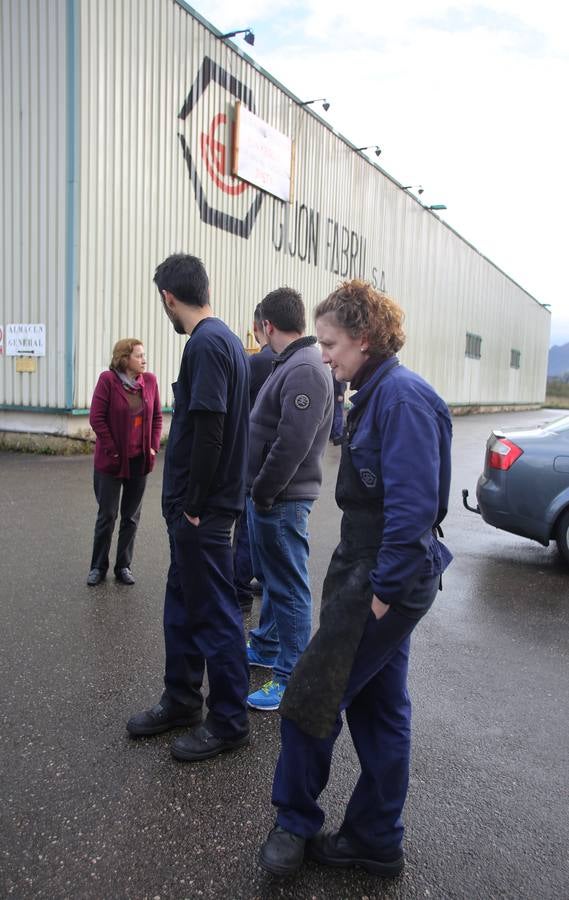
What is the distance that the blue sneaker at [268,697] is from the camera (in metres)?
3.39

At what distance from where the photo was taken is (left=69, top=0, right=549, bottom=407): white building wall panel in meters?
11.2

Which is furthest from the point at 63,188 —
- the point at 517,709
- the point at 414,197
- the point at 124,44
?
the point at 414,197

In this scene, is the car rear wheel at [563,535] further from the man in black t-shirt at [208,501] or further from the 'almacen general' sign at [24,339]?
the 'almacen general' sign at [24,339]

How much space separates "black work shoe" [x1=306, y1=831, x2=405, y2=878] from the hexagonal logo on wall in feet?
41.8

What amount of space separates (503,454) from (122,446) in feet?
11.0

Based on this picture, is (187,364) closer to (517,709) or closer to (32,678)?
(32,678)

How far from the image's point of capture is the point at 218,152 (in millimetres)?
13805

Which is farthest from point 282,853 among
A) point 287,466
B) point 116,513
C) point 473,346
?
point 473,346

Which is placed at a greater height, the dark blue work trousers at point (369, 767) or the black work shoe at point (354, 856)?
the dark blue work trousers at point (369, 767)

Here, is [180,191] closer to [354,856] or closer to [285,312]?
[285,312]

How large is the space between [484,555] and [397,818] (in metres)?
4.65

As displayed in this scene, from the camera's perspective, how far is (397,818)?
7.54ft

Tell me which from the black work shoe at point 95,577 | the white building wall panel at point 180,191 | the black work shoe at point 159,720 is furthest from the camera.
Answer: the white building wall panel at point 180,191

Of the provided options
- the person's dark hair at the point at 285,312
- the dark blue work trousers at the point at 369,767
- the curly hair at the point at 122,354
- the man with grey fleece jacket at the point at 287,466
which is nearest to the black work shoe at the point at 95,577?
the curly hair at the point at 122,354
